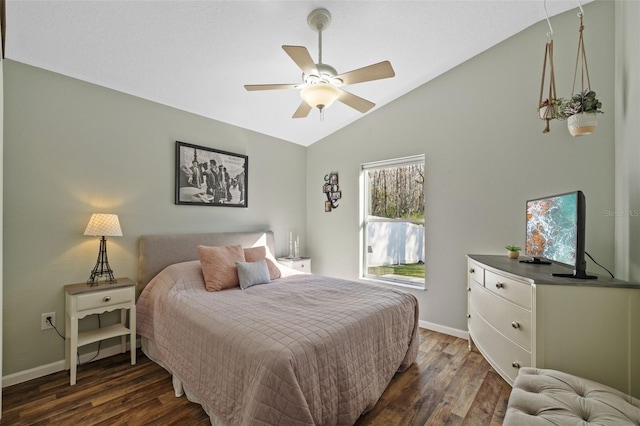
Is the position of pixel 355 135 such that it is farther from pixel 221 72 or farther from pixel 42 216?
pixel 42 216

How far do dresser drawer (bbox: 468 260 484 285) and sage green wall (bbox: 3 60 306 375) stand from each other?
2899 mm

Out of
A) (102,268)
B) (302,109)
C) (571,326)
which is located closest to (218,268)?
(102,268)

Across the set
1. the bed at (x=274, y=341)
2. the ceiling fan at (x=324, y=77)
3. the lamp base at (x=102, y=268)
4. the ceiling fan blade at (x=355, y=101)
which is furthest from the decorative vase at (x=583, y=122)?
the lamp base at (x=102, y=268)

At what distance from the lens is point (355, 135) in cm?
402

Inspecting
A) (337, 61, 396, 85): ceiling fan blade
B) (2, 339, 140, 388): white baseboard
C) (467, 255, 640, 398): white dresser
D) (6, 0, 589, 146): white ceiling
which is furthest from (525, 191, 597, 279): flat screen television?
(2, 339, 140, 388): white baseboard

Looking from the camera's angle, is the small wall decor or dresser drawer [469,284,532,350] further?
the small wall decor

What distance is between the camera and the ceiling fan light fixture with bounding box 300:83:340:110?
1.93 meters

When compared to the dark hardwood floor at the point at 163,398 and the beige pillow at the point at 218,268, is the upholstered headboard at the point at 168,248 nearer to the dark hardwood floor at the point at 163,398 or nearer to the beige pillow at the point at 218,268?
the beige pillow at the point at 218,268

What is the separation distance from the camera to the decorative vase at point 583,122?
1803 millimetres

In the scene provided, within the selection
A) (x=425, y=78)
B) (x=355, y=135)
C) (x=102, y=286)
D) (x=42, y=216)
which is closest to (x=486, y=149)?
(x=425, y=78)

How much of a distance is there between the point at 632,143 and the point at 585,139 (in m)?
0.68

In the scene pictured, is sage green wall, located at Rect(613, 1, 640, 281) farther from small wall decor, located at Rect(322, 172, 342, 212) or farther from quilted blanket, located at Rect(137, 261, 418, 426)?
small wall decor, located at Rect(322, 172, 342, 212)

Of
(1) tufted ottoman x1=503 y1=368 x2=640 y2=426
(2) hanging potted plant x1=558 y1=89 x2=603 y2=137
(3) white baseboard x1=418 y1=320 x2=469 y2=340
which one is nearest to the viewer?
(1) tufted ottoman x1=503 y1=368 x2=640 y2=426

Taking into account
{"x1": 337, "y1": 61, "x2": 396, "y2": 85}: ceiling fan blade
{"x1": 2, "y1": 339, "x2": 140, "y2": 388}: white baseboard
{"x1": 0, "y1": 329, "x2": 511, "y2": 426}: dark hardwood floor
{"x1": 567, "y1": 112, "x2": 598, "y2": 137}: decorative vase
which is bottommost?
{"x1": 0, "y1": 329, "x2": 511, "y2": 426}: dark hardwood floor
